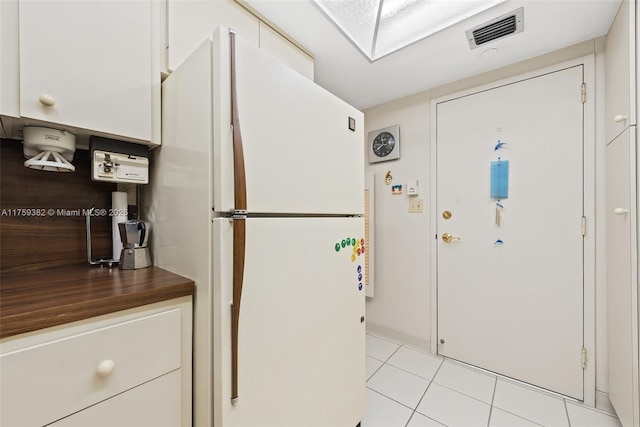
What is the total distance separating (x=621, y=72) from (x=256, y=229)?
2.01 metres

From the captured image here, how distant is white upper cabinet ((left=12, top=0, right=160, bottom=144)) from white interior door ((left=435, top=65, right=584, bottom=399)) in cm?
209

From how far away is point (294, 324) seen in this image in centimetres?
100

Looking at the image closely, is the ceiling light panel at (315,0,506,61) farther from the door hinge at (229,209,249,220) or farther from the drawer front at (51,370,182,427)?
the drawer front at (51,370,182,427)

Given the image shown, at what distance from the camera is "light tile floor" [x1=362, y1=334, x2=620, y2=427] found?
1497 millimetres

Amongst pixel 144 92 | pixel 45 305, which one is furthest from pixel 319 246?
pixel 144 92

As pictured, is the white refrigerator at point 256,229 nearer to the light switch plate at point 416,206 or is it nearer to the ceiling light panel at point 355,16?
the ceiling light panel at point 355,16

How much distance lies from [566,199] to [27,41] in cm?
275

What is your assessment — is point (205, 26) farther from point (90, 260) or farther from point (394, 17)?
point (90, 260)

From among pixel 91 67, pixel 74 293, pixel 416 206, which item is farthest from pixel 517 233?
pixel 91 67

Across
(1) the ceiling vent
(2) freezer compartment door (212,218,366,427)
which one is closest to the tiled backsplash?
(2) freezer compartment door (212,218,366,427)

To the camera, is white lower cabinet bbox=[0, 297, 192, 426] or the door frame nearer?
white lower cabinet bbox=[0, 297, 192, 426]

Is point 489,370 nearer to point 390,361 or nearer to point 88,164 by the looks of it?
point 390,361

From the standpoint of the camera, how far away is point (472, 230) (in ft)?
Result: 6.65

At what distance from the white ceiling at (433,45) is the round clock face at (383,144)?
0.40m
